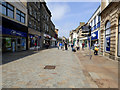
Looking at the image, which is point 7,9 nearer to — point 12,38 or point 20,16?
point 20,16

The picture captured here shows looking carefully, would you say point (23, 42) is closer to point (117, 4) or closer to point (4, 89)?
point (4, 89)

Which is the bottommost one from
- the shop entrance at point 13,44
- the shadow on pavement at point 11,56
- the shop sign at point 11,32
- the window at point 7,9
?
the shadow on pavement at point 11,56

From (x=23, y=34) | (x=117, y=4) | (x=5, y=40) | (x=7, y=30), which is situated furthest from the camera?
(x=23, y=34)

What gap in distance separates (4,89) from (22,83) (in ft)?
1.90

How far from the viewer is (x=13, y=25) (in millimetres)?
11617

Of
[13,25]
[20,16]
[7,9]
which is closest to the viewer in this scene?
[7,9]

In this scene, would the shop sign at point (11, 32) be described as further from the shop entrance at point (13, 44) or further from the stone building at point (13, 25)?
the shop entrance at point (13, 44)

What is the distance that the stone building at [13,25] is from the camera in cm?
1033

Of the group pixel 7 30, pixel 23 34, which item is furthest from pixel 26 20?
pixel 7 30

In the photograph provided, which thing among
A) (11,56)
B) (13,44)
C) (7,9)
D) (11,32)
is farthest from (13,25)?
(11,56)

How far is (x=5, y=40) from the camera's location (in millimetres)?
11195

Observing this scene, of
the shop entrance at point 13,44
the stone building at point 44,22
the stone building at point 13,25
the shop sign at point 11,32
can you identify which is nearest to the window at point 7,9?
the stone building at point 13,25

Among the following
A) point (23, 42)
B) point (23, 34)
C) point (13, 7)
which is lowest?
point (23, 42)

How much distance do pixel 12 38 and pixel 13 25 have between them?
2.05 meters
